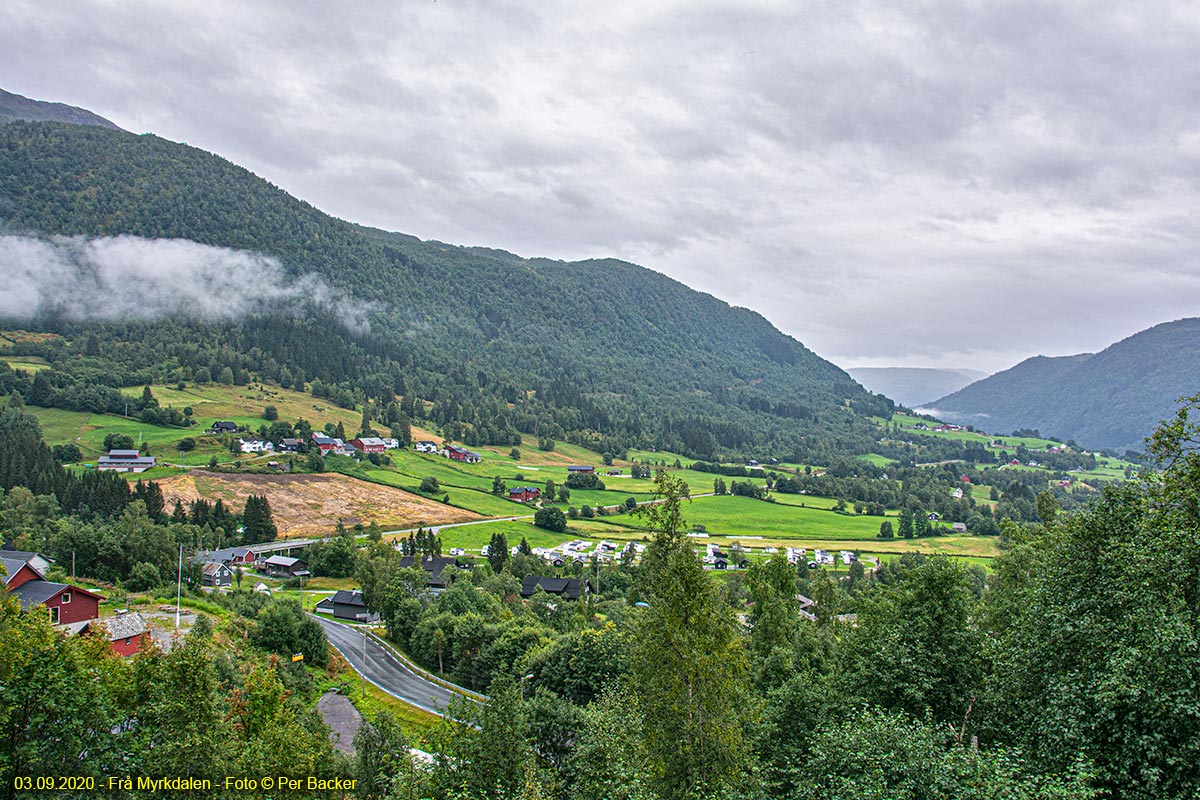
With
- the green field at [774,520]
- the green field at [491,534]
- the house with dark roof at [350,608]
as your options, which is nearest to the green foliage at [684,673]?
the house with dark roof at [350,608]

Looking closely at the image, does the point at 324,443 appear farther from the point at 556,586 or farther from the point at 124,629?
the point at 124,629

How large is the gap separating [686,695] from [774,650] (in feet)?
68.6

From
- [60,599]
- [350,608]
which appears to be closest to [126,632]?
[60,599]

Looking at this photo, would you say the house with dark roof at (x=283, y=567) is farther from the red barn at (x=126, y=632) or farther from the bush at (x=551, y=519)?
the red barn at (x=126, y=632)

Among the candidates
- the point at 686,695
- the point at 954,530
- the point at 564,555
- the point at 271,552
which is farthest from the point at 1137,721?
the point at 954,530

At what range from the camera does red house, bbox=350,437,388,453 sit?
452 feet

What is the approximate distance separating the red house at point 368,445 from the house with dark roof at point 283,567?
55939 mm

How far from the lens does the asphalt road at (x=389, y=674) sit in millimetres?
45094

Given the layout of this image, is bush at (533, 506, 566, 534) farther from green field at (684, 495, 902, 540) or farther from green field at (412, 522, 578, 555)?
green field at (684, 495, 902, 540)

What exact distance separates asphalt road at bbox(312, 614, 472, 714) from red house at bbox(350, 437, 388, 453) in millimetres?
83544

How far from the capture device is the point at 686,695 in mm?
17562

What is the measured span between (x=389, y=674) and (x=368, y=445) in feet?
316

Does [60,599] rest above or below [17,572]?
below

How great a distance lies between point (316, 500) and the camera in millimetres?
106312
